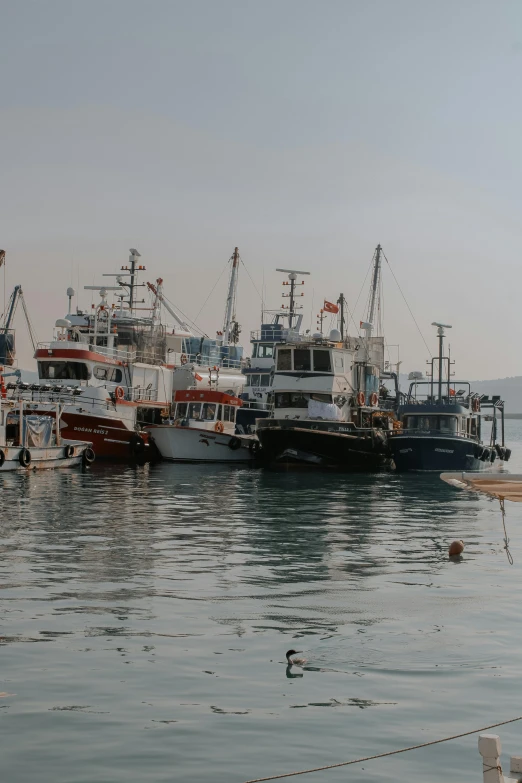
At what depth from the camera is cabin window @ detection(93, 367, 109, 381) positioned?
66.2 m

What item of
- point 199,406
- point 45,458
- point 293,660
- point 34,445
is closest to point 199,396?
point 199,406

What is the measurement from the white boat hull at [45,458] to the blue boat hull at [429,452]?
1735 centimetres

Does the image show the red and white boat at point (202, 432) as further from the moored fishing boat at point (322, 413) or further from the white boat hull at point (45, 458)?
the white boat hull at point (45, 458)

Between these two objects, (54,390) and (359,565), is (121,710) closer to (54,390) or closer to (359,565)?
(359,565)

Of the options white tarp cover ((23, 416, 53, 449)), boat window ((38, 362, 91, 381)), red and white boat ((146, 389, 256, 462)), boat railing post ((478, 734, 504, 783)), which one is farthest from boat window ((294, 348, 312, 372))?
boat railing post ((478, 734, 504, 783))

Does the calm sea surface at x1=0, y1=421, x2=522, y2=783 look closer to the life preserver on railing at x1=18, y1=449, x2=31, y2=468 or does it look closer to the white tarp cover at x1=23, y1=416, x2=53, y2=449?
the life preserver on railing at x1=18, y1=449, x2=31, y2=468

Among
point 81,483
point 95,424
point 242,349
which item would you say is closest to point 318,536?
point 81,483

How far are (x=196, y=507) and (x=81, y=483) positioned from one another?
10.2 metres

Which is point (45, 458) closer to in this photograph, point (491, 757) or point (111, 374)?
point (111, 374)

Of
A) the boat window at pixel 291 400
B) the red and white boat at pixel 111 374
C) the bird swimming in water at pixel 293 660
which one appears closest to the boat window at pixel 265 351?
the red and white boat at pixel 111 374

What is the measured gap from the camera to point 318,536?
98.1 ft

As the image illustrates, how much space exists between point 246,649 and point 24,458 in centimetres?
3722

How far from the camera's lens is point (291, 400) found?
204 feet

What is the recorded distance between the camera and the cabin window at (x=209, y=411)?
65.6 m
